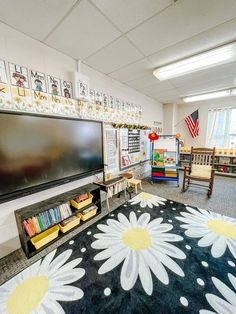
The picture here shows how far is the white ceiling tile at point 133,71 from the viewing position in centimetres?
226

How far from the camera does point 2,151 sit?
1361mm

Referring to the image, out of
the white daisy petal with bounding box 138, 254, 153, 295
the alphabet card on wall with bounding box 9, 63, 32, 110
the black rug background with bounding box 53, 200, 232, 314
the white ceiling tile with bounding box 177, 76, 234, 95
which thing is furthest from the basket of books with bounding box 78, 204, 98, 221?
the white ceiling tile with bounding box 177, 76, 234, 95

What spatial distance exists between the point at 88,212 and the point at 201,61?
2936 mm

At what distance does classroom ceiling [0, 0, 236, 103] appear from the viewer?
123 cm

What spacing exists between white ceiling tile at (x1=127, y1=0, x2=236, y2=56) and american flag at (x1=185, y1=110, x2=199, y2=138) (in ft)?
12.1

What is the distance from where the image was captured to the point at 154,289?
1.21m

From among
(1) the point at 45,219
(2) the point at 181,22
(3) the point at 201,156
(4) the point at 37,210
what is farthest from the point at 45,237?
(3) the point at 201,156

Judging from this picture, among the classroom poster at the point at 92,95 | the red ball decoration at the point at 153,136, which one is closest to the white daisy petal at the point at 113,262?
the classroom poster at the point at 92,95

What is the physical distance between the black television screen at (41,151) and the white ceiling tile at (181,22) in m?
1.30

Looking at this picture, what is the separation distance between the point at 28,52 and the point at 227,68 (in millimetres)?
3135

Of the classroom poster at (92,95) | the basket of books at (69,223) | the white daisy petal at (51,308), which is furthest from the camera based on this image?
the classroom poster at (92,95)

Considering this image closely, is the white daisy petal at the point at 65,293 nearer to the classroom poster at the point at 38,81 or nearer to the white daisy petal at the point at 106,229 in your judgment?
the white daisy petal at the point at 106,229

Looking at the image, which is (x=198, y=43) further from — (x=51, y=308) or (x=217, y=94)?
(x=51, y=308)

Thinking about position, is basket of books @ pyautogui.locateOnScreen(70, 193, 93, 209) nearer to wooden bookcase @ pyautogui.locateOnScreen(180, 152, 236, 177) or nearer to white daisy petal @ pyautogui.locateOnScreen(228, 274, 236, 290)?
white daisy petal @ pyautogui.locateOnScreen(228, 274, 236, 290)
